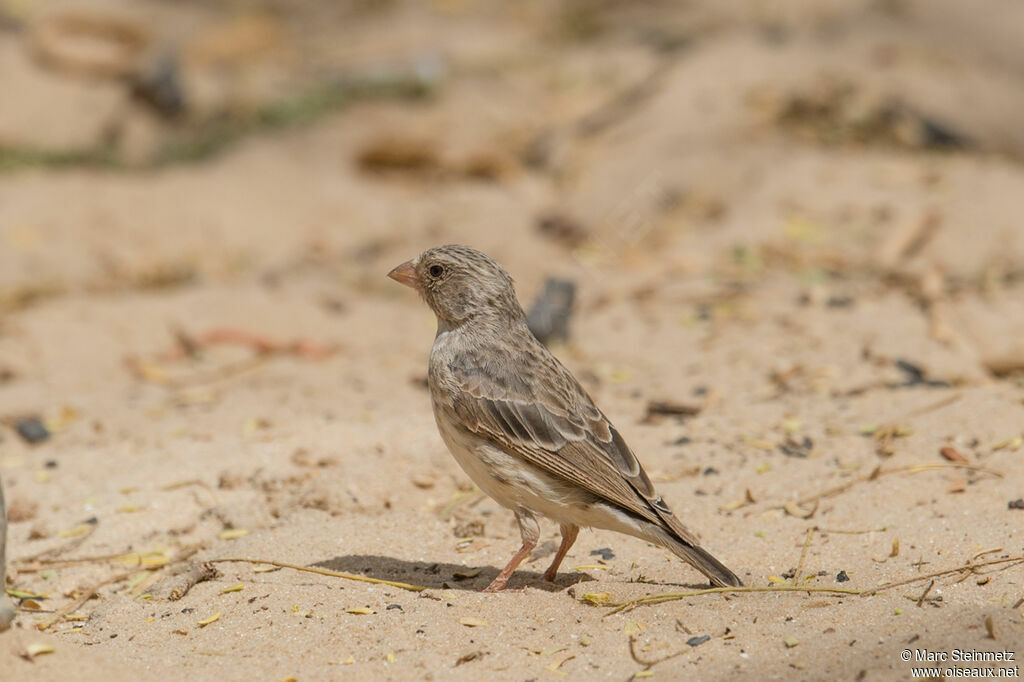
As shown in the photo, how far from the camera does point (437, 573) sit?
15.8ft

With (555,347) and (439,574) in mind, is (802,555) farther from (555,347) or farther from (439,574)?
(555,347)

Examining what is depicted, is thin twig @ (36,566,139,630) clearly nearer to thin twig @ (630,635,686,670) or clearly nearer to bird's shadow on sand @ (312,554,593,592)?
bird's shadow on sand @ (312,554,593,592)

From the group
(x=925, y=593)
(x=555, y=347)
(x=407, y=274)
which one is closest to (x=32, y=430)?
(x=407, y=274)

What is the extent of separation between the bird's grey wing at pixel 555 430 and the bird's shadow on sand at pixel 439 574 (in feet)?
1.47

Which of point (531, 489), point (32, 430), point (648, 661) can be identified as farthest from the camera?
point (32, 430)

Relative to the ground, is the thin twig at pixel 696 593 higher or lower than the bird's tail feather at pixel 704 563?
lower

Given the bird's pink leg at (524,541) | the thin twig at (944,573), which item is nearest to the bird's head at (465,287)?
the bird's pink leg at (524,541)

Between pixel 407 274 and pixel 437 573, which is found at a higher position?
pixel 407 274

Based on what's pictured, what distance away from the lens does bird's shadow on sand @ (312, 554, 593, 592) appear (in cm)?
468

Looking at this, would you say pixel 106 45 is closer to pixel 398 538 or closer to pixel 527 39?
pixel 527 39

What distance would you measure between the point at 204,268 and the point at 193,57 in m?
6.14

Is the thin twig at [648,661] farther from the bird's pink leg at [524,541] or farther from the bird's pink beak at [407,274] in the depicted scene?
the bird's pink beak at [407,274]

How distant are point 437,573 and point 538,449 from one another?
0.79 metres

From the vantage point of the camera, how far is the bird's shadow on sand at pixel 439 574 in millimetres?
4676
